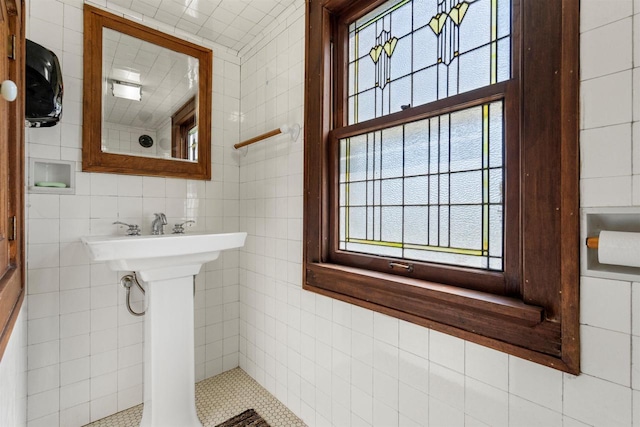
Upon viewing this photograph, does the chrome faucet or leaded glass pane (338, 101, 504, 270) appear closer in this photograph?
leaded glass pane (338, 101, 504, 270)

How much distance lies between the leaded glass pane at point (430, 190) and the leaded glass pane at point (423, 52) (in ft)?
0.40

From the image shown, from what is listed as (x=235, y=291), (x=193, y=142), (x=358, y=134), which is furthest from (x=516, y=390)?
(x=193, y=142)

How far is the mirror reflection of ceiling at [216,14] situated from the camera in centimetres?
168

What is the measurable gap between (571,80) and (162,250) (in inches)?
58.3

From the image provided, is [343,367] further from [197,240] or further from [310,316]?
[197,240]

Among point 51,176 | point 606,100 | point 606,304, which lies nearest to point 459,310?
point 606,304

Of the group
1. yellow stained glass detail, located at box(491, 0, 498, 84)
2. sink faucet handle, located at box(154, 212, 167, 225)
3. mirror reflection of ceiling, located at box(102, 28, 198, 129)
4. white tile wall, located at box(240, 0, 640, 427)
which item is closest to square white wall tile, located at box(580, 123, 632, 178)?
white tile wall, located at box(240, 0, 640, 427)

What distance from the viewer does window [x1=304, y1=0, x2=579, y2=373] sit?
801mm

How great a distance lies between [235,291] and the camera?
2.17 meters

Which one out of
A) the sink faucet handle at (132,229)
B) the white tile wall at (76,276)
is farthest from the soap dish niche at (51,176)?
the sink faucet handle at (132,229)

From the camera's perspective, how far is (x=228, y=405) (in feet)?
5.75

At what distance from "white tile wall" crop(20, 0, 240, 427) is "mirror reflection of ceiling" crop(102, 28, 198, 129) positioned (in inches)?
5.2

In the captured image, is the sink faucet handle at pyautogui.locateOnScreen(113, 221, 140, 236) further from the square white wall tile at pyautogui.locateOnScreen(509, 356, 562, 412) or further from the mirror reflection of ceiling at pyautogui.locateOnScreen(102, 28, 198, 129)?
the square white wall tile at pyautogui.locateOnScreen(509, 356, 562, 412)

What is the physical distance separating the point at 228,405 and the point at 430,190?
1.63 meters
